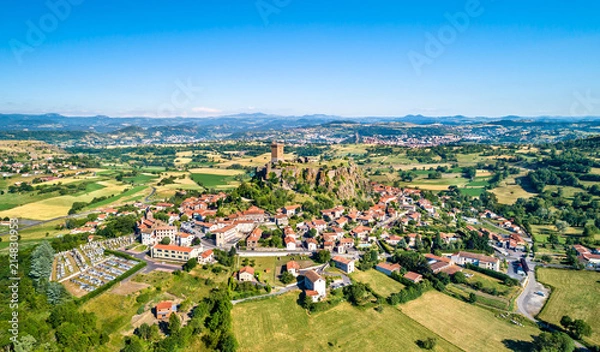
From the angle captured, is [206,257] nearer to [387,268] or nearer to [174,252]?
[174,252]

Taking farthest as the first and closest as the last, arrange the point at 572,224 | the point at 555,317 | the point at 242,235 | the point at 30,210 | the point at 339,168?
1. the point at 339,168
2. the point at 30,210
3. the point at 572,224
4. the point at 242,235
5. the point at 555,317

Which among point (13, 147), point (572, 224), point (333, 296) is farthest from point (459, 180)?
point (13, 147)

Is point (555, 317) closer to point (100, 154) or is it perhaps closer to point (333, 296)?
point (333, 296)

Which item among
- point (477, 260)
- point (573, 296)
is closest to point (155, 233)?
point (477, 260)

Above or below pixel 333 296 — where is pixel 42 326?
above

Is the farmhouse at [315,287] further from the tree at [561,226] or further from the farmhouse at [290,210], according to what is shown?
the tree at [561,226]

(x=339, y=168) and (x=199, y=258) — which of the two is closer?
(x=199, y=258)
